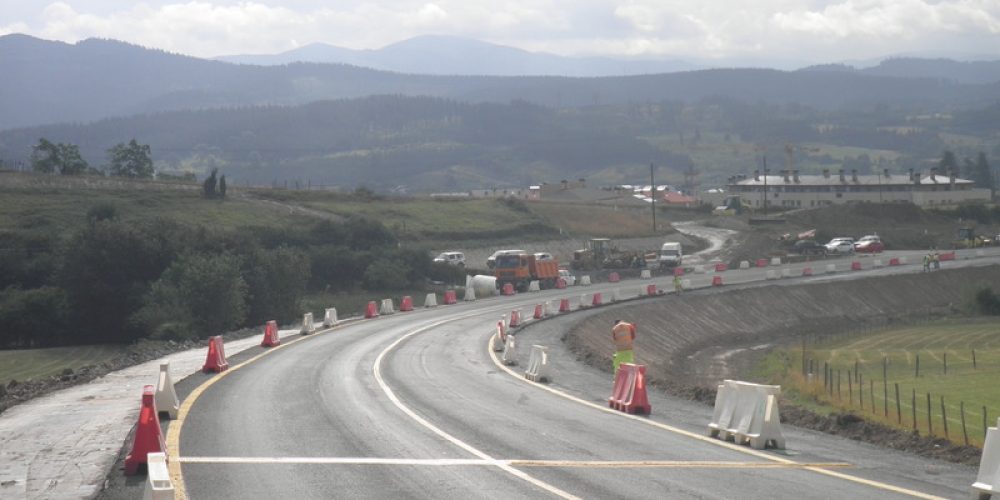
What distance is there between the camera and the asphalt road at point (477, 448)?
14156 mm

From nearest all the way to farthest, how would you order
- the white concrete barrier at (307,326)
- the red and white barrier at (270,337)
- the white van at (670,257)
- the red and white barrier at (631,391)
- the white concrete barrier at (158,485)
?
the white concrete barrier at (158,485) → the red and white barrier at (631,391) → the red and white barrier at (270,337) → the white concrete barrier at (307,326) → the white van at (670,257)

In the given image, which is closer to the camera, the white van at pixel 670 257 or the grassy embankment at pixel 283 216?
the grassy embankment at pixel 283 216

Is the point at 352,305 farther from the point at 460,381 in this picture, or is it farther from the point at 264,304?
the point at 460,381

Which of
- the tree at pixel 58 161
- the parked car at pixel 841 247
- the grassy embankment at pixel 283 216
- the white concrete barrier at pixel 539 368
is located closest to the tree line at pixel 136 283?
the grassy embankment at pixel 283 216

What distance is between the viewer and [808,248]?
105 meters

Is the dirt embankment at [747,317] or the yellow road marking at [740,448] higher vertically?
the yellow road marking at [740,448]

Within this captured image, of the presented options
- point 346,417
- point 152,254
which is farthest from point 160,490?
point 152,254

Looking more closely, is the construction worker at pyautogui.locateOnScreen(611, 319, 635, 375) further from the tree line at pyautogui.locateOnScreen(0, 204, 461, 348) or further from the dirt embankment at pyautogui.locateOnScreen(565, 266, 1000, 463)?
the tree line at pyautogui.locateOnScreen(0, 204, 461, 348)

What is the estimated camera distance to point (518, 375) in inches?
1151

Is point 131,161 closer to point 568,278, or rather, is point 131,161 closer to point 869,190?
point 568,278

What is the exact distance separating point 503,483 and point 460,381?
13.1 metres

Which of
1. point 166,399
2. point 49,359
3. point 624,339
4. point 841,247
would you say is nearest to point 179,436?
point 166,399

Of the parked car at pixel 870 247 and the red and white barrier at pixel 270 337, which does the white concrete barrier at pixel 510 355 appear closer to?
the red and white barrier at pixel 270 337

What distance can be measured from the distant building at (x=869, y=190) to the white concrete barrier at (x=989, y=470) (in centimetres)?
15353
